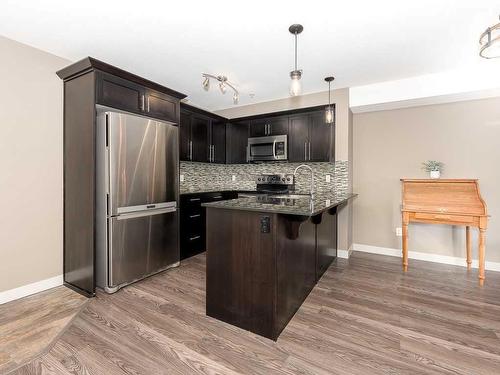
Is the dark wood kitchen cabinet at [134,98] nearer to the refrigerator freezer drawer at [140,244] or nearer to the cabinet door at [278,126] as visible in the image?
the refrigerator freezer drawer at [140,244]

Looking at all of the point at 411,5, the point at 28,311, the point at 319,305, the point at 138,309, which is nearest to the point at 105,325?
the point at 138,309

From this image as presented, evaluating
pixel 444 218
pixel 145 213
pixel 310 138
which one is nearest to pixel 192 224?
pixel 145 213

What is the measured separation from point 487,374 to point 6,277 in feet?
12.8

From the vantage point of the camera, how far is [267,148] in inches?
169

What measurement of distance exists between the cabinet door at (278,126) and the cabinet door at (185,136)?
1.38 meters

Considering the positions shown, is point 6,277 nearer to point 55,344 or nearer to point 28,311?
point 28,311

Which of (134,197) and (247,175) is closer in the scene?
(134,197)

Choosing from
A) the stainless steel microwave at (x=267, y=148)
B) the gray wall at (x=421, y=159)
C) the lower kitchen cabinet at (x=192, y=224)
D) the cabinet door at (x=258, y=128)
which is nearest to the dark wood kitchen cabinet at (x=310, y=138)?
the stainless steel microwave at (x=267, y=148)

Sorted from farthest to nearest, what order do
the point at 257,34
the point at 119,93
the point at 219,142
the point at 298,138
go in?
the point at 219,142 → the point at 298,138 → the point at 119,93 → the point at 257,34

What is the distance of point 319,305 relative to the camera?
7.70ft

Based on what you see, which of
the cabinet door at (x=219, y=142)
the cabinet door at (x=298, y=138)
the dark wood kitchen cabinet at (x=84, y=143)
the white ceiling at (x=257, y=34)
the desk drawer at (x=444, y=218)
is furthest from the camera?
the cabinet door at (x=219, y=142)

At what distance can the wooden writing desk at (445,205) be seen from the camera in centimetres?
290

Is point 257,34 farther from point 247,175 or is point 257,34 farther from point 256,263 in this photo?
point 247,175

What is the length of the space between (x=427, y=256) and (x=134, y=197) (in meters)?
4.10
